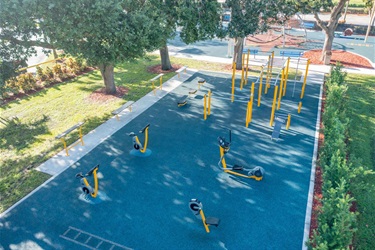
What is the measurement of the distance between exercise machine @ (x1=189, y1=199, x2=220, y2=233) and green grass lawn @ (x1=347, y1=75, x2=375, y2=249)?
352cm

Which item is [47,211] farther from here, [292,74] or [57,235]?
[292,74]

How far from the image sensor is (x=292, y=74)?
18.7 m

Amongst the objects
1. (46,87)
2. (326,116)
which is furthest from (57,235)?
(46,87)

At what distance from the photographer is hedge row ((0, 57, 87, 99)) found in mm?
16239

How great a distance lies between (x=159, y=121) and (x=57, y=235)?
22.0 ft

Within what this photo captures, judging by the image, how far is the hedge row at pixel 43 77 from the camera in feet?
53.3

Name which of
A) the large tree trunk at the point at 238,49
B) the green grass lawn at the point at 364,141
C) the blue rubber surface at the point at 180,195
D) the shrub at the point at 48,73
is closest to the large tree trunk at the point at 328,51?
the green grass lawn at the point at 364,141

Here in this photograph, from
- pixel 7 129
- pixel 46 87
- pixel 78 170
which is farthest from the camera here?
pixel 46 87

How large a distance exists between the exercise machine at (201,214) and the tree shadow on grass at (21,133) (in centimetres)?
772

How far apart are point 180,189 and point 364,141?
760 cm

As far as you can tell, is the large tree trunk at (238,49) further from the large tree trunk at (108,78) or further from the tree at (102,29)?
the large tree trunk at (108,78)

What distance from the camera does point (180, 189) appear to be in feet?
29.7

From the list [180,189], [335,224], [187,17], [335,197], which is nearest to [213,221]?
[180,189]

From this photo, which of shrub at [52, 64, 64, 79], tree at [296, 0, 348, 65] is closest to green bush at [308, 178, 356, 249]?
tree at [296, 0, 348, 65]
